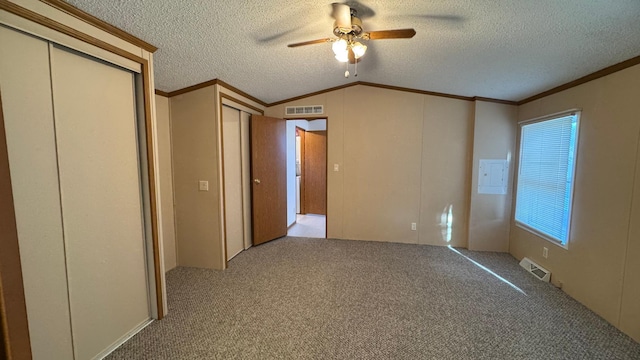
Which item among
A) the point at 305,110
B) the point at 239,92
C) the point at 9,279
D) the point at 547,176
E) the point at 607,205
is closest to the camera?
the point at 9,279

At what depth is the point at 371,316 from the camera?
2.09 meters

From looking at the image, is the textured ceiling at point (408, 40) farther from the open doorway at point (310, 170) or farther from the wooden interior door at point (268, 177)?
the open doorway at point (310, 170)

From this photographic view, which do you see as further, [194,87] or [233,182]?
[233,182]

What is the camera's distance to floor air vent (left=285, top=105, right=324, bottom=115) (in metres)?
3.90

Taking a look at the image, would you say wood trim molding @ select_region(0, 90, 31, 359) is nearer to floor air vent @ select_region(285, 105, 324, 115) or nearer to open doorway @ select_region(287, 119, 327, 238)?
floor air vent @ select_region(285, 105, 324, 115)

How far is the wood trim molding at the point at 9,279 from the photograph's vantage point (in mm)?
1178

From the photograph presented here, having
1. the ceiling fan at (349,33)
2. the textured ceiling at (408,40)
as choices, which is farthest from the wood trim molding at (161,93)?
the ceiling fan at (349,33)

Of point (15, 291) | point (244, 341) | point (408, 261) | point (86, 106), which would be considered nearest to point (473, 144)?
point (408, 261)

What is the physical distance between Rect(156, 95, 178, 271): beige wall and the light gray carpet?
12.0 inches

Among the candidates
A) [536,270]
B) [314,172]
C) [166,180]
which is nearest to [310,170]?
[314,172]

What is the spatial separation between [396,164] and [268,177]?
206cm

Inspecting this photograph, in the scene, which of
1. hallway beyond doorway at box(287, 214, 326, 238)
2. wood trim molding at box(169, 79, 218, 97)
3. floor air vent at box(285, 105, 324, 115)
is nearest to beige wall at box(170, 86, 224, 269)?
wood trim molding at box(169, 79, 218, 97)

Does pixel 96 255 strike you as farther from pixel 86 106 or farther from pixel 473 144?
pixel 473 144

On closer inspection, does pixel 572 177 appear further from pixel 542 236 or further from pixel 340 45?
Answer: pixel 340 45
